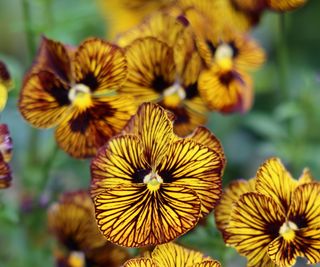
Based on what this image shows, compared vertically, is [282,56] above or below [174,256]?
above

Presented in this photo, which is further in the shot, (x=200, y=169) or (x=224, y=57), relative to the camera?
(x=224, y=57)

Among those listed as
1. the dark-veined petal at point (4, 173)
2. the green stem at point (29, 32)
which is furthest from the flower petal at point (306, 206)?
the green stem at point (29, 32)

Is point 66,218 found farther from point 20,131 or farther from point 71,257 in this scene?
point 20,131

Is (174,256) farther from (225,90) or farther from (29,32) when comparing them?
(29,32)

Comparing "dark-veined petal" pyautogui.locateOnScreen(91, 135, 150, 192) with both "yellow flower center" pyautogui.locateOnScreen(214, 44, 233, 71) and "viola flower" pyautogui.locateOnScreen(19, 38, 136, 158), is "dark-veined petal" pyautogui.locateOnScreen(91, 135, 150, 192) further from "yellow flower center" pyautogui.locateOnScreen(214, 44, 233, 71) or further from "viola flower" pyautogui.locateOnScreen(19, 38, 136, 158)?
"yellow flower center" pyautogui.locateOnScreen(214, 44, 233, 71)

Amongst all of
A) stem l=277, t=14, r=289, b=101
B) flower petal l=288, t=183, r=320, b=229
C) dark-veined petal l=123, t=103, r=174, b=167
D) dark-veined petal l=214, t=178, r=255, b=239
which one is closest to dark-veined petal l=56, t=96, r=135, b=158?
dark-veined petal l=123, t=103, r=174, b=167

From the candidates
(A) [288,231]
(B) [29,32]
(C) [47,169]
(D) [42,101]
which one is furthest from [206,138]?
(B) [29,32]

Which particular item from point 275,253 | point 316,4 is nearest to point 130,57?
point 275,253
